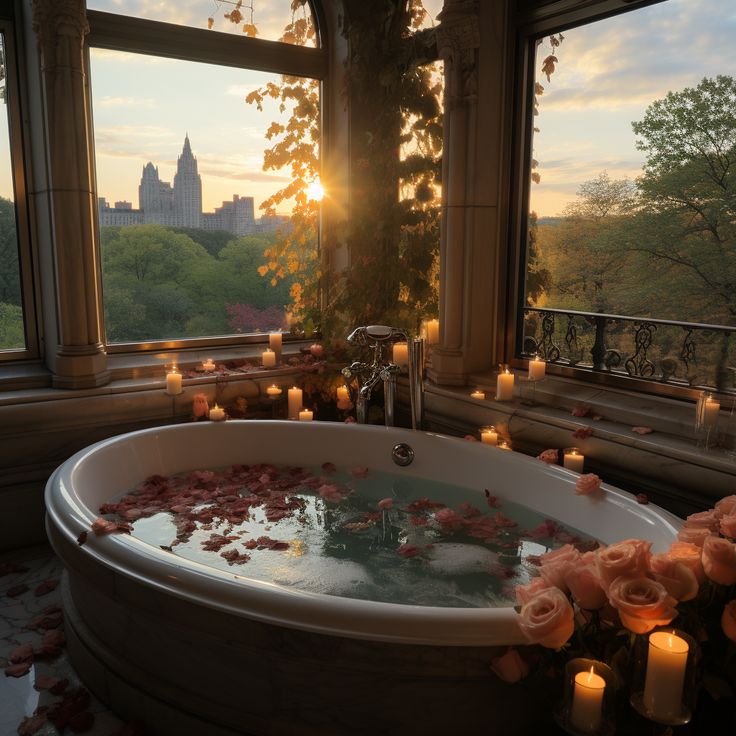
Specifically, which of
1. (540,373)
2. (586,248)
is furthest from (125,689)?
(586,248)

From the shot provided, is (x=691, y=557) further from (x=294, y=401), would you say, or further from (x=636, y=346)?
(x=294, y=401)

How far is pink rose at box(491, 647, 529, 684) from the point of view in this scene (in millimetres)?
1388

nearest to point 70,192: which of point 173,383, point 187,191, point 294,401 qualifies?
point 187,191

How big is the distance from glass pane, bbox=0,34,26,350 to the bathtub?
1.34 metres

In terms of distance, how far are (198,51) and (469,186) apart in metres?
1.51


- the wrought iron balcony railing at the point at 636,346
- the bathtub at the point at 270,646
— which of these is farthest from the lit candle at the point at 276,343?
the bathtub at the point at 270,646

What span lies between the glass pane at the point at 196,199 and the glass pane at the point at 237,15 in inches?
7.5

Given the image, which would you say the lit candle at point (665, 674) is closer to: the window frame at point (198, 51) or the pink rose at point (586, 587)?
the pink rose at point (586, 587)

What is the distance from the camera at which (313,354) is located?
12.2 feet

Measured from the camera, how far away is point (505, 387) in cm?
297

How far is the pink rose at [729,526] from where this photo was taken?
52.6 inches

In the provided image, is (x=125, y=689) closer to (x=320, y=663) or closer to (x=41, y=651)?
(x=41, y=651)

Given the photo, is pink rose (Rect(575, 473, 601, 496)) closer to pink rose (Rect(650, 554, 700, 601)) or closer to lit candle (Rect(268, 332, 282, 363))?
pink rose (Rect(650, 554, 700, 601))

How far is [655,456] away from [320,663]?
140 centimetres
